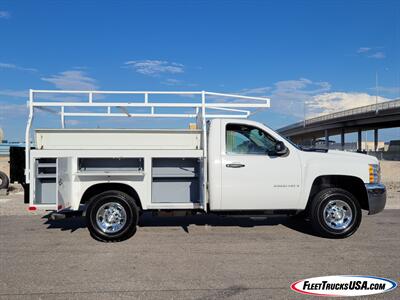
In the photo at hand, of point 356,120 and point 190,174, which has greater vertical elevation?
point 356,120

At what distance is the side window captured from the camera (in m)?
7.39

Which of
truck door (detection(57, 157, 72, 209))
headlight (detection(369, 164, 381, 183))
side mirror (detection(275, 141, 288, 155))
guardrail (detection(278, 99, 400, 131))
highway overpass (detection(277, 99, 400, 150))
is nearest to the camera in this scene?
truck door (detection(57, 157, 72, 209))

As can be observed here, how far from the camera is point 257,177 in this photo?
7230 mm

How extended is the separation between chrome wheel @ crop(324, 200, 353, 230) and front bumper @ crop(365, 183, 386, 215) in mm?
394

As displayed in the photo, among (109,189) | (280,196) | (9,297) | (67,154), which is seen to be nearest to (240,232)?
(280,196)

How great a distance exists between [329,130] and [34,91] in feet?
312

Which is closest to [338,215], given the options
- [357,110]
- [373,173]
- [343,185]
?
[343,185]

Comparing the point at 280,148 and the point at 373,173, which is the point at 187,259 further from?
the point at 373,173

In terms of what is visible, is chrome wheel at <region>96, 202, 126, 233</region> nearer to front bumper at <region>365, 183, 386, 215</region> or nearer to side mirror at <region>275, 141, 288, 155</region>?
side mirror at <region>275, 141, 288, 155</region>

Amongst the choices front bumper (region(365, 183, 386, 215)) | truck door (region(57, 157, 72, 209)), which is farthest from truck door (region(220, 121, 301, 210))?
truck door (region(57, 157, 72, 209))

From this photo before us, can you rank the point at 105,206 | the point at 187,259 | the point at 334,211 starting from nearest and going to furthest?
the point at 187,259 < the point at 105,206 < the point at 334,211

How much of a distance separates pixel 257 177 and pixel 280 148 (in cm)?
65

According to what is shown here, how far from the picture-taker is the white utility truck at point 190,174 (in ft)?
23.4

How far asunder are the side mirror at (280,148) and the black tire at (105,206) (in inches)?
104
